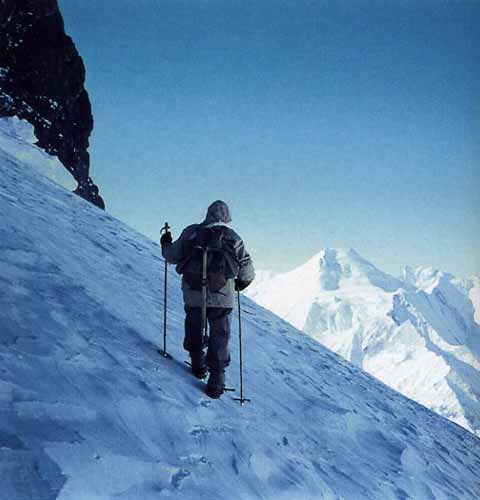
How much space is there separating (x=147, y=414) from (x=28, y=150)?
102 feet

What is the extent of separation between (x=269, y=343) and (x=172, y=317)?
2.65 metres

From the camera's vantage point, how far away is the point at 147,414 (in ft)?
13.4

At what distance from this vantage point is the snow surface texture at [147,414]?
126 inches

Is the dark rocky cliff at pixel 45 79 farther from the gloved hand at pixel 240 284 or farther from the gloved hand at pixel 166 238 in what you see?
the gloved hand at pixel 240 284

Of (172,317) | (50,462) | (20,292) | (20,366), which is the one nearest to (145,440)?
(50,462)

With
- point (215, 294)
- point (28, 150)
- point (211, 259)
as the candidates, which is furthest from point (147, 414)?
point (28, 150)

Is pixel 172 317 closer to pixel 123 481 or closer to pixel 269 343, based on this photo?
pixel 269 343

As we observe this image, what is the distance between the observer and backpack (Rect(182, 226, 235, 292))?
4.87m

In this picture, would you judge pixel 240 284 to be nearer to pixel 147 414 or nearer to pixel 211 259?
pixel 211 259

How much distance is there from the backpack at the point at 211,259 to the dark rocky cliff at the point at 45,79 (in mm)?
34297

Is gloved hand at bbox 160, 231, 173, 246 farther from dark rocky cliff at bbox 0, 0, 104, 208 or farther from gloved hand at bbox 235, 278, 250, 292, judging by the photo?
dark rocky cliff at bbox 0, 0, 104, 208

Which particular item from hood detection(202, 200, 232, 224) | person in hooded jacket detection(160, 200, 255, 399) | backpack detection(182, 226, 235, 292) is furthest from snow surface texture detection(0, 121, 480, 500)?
hood detection(202, 200, 232, 224)

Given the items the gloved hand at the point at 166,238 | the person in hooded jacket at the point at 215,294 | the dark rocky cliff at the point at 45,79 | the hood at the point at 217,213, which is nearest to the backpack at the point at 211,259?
the person in hooded jacket at the point at 215,294

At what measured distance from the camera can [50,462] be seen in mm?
2926
